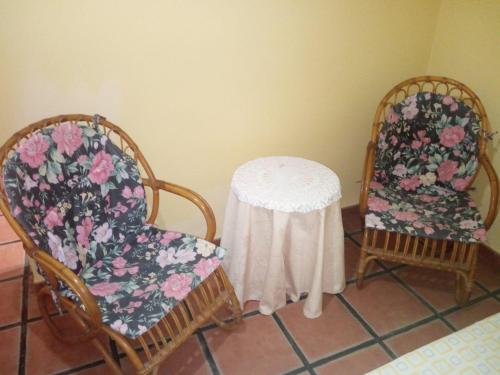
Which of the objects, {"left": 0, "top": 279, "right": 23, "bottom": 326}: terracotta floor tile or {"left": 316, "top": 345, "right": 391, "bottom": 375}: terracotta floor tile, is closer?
{"left": 316, "top": 345, "right": 391, "bottom": 375}: terracotta floor tile

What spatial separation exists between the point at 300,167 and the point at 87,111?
1.05m

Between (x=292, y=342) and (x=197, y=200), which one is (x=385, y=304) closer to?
(x=292, y=342)

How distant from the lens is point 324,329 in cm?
188

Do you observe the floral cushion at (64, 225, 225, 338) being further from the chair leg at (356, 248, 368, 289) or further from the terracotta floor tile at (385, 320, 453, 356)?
the terracotta floor tile at (385, 320, 453, 356)

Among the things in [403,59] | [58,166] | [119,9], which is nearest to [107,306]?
[58,166]

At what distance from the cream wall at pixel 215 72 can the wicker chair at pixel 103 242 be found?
220mm

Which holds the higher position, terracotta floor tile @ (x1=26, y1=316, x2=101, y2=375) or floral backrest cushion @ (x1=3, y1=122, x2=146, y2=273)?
floral backrest cushion @ (x1=3, y1=122, x2=146, y2=273)

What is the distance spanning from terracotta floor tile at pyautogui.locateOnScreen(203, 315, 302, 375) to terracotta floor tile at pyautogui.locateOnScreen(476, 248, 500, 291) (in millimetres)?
1239

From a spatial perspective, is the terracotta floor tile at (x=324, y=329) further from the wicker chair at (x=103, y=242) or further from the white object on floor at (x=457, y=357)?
the white object on floor at (x=457, y=357)

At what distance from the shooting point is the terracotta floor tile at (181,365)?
5.42 feet

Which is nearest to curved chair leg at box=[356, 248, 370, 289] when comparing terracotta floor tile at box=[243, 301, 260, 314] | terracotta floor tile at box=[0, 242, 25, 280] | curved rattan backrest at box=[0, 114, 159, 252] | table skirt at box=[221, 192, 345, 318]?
table skirt at box=[221, 192, 345, 318]

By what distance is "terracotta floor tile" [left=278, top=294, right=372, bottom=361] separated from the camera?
5.85 ft

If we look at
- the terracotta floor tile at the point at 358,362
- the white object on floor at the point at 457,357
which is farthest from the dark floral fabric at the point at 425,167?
the white object on floor at the point at 457,357

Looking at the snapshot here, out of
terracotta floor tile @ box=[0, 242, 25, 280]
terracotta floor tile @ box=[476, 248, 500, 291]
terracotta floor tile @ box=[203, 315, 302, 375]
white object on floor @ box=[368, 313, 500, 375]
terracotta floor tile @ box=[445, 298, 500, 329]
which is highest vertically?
white object on floor @ box=[368, 313, 500, 375]
